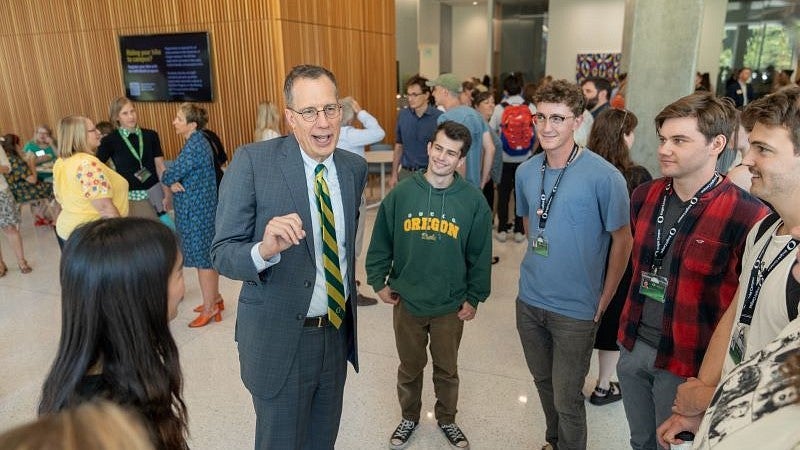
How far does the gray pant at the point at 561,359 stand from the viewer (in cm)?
202

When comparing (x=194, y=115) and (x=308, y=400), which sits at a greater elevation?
(x=194, y=115)

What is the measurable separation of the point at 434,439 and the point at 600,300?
3.83 ft

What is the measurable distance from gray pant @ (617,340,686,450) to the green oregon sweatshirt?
720 mm

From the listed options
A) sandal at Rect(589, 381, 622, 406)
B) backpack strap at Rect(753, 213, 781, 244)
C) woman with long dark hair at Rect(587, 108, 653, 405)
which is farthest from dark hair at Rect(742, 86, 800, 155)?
sandal at Rect(589, 381, 622, 406)

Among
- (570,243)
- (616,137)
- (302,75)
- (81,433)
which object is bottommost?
(570,243)

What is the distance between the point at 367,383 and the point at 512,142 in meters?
3.55

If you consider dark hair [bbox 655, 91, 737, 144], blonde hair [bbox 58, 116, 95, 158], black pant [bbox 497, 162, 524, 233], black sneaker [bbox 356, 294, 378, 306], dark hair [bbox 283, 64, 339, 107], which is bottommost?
black sneaker [bbox 356, 294, 378, 306]

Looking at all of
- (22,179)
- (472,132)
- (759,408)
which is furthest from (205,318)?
(22,179)

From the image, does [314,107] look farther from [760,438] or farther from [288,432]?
[760,438]

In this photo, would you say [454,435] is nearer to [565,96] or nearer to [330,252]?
[330,252]

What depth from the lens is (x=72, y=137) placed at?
3.30 metres

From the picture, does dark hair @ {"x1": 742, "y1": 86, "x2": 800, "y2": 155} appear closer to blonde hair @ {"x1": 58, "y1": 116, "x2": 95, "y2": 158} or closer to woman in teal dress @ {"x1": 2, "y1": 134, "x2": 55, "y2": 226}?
blonde hair @ {"x1": 58, "y1": 116, "x2": 95, "y2": 158}

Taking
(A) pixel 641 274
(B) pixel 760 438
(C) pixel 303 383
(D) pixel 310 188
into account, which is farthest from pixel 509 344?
(B) pixel 760 438

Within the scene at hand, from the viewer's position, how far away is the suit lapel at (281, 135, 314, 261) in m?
1.64
